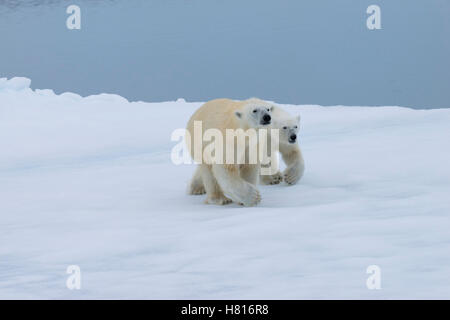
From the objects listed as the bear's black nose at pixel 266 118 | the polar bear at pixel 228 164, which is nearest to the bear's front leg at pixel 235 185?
the polar bear at pixel 228 164

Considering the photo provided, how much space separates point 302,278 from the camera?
7.12ft

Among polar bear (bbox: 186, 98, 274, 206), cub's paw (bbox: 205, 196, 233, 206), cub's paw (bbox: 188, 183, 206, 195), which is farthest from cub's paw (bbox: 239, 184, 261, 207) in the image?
cub's paw (bbox: 188, 183, 206, 195)

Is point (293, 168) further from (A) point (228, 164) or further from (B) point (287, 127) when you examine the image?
(A) point (228, 164)

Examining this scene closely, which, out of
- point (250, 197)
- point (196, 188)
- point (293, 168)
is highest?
point (293, 168)

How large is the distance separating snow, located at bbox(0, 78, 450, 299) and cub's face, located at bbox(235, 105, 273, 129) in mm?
439

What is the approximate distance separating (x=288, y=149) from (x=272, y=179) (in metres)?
0.24

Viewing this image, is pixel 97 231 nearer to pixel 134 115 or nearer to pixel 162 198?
pixel 162 198

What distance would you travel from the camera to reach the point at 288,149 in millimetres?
4168

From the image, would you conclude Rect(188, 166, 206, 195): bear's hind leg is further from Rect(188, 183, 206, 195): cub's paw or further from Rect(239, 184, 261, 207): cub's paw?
Rect(239, 184, 261, 207): cub's paw

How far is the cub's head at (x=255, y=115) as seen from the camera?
3303 mm

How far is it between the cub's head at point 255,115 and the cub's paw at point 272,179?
37.3 inches

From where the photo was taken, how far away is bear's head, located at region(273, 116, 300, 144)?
12.8 feet

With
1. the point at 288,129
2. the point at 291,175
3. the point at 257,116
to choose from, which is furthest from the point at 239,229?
the point at 291,175
